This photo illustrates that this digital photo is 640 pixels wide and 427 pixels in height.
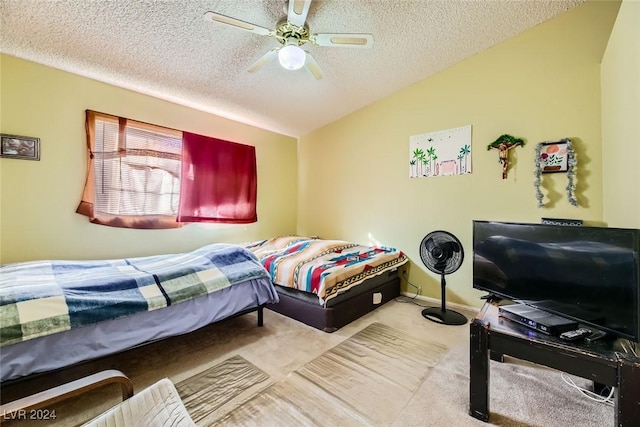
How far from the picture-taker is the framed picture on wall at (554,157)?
236cm

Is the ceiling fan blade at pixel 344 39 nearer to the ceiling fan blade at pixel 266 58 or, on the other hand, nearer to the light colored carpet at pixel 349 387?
the ceiling fan blade at pixel 266 58

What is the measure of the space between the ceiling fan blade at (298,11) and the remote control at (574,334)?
236 cm

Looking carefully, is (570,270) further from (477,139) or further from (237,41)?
(237,41)

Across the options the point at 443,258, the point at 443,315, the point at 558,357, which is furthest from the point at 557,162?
the point at 558,357

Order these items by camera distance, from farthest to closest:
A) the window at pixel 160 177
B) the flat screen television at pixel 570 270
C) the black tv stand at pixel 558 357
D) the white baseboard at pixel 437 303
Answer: the white baseboard at pixel 437 303 < the window at pixel 160 177 < the flat screen television at pixel 570 270 < the black tv stand at pixel 558 357

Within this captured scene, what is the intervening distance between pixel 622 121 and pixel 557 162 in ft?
2.36

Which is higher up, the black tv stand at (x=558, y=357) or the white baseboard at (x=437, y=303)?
the black tv stand at (x=558, y=357)

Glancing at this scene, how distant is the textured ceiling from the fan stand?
2.40 metres

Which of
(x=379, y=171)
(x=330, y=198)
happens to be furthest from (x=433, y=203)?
(x=330, y=198)

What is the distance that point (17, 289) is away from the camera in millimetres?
1434

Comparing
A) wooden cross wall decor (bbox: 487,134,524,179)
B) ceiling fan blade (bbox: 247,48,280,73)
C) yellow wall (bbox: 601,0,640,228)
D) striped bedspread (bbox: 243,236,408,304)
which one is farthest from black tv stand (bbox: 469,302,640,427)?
ceiling fan blade (bbox: 247,48,280,73)

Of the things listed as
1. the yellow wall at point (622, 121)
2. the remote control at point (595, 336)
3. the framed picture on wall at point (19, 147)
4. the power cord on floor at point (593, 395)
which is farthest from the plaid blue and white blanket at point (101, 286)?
the yellow wall at point (622, 121)

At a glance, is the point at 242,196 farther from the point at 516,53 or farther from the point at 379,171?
the point at 516,53

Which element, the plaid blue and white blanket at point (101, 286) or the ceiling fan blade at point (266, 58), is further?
the ceiling fan blade at point (266, 58)
